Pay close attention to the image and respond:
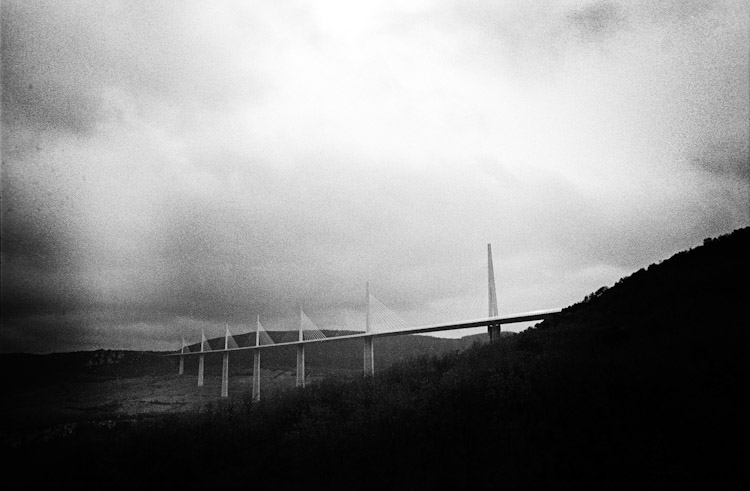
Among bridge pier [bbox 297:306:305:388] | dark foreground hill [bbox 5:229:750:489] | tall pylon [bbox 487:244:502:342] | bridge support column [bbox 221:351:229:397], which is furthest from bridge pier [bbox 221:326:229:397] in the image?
dark foreground hill [bbox 5:229:750:489]

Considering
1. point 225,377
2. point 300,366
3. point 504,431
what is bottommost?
point 225,377

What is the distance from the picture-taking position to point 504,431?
7.45 meters

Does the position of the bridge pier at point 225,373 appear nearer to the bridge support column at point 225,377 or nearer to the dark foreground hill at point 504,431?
the bridge support column at point 225,377

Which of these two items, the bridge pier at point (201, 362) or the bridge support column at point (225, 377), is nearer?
the bridge support column at point (225, 377)

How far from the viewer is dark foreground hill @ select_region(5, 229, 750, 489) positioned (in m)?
6.01

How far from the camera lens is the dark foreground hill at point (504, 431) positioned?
6.01 metres

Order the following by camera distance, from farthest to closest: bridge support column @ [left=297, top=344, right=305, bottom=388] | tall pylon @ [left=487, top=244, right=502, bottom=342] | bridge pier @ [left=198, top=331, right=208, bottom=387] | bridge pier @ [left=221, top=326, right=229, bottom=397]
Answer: bridge pier @ [left=198, top=331, right=208, bottom=387] → bridge pier @ [left=221, top=326, right=229, bottom=397] → bridge support column @ [left=297, top=344, right=305, bottom=388] → tall pylon @ [left=487, top=244, right=502, bottom=342]

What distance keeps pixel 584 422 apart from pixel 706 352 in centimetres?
385

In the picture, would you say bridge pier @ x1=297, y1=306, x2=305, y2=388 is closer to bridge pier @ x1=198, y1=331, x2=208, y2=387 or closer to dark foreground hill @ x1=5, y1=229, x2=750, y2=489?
bridge pier @ x1=198, y1=331, x2=208, y2=387

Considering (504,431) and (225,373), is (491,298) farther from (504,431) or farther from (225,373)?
(225,373)

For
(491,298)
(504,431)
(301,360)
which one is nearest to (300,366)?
(301,360)

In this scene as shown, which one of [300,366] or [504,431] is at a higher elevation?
[504,431]

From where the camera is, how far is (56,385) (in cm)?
Answer: 8000

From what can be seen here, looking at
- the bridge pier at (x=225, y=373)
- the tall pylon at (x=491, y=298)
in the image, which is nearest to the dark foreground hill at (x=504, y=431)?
the tall pylon at (x=491, y=298)
